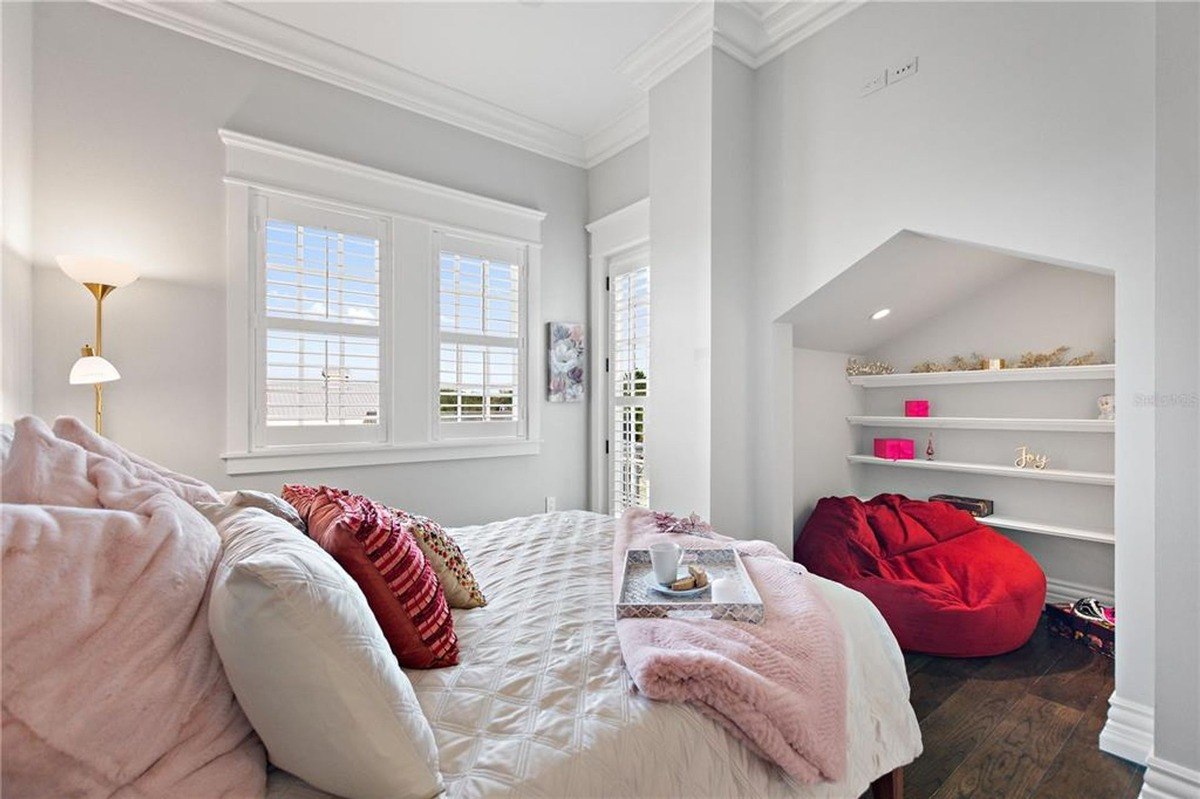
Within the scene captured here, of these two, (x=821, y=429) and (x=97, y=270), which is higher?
(x=97, y=270)

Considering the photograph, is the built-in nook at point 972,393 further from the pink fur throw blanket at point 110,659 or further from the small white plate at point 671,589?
the pink fur throw blanket at point 110,659

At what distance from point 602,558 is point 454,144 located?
9.53 feet

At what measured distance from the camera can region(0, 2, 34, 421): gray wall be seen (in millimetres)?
2029

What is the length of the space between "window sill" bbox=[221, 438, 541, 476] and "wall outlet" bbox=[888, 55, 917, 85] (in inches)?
113

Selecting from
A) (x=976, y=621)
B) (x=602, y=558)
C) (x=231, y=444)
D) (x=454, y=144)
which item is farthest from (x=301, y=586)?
(x=454, y=144)

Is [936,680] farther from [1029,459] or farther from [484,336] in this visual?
[484,336]

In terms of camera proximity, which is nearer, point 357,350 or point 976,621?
point 976,621

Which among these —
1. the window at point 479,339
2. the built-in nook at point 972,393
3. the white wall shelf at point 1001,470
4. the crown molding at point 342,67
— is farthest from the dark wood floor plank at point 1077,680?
the crown molding at point 342,67

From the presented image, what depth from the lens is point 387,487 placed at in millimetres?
3250

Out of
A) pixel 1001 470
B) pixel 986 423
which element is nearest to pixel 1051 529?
pixel 1001 470

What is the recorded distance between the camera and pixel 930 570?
2.77m

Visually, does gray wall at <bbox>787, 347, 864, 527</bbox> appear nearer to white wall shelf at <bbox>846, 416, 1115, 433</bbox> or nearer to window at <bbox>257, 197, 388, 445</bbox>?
white wall shelf at <bbox>846, 416, 1115, 433</bbox>

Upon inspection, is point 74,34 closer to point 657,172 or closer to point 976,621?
point 657,172

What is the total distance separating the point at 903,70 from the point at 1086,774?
274 cm
